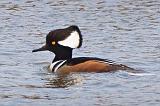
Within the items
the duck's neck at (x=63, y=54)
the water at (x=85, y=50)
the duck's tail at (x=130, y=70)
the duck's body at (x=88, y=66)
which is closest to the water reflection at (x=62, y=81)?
the water at (x=85, y=50)

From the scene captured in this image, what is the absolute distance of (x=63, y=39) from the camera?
620 inches

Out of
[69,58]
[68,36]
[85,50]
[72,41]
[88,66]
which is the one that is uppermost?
[68,36]

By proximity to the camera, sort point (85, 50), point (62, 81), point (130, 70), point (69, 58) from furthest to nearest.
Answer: point (85, 50) < point (69, 58) < point (130, 70) < point (62, 81)

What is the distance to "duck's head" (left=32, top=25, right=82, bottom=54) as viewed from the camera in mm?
15570

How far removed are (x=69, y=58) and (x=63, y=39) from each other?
1.44 ft

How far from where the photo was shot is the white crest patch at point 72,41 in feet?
51.0

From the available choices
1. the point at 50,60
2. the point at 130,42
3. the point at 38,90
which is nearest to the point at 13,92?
the point at 38,90

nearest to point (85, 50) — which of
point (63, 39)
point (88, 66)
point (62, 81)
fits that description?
point (63, 39)

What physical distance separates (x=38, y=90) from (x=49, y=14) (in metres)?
8.79

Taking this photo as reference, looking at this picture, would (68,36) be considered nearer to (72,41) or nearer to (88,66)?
(72,41)

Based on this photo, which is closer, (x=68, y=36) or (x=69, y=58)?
(x=68, y=36)

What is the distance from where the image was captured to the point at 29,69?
15461 millimetres

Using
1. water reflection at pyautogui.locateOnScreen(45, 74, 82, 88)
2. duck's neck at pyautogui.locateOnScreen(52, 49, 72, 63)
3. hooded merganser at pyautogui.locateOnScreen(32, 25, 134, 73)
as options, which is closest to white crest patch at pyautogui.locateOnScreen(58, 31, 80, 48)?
hooded merganser at pyautogui.locateOnScreen(32, 25, 134, 73)

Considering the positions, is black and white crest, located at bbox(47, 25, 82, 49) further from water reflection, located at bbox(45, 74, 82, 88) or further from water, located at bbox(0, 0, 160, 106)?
water reflection, located at bbox(45, 74, 82, 88)
